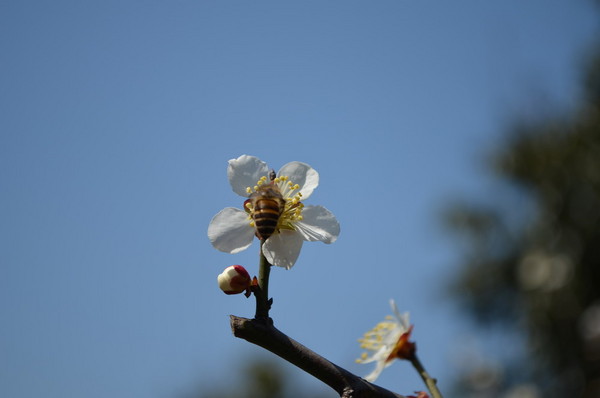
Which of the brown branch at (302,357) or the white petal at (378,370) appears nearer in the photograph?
the brown branch at (302,357)

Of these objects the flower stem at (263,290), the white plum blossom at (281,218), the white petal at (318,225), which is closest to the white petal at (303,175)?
the white plum blossom at (281,218)

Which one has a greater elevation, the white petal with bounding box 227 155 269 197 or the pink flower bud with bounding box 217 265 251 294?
the white petal with bounding box 227 155 269 197

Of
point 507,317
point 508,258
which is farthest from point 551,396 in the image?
point 508,258

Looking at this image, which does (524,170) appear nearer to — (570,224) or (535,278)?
(570,224)

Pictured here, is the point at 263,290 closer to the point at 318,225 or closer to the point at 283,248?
the point at 283,248

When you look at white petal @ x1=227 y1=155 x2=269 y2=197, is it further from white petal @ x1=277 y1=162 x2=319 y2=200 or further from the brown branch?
the brown branch

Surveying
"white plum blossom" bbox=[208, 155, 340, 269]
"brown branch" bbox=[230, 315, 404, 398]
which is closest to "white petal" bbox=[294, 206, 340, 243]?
"white plum blossom" bbox=[208, 155, 340, 269]

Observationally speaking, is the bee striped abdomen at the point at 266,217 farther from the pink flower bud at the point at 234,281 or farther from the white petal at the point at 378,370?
the white petal at the point at 378,370
